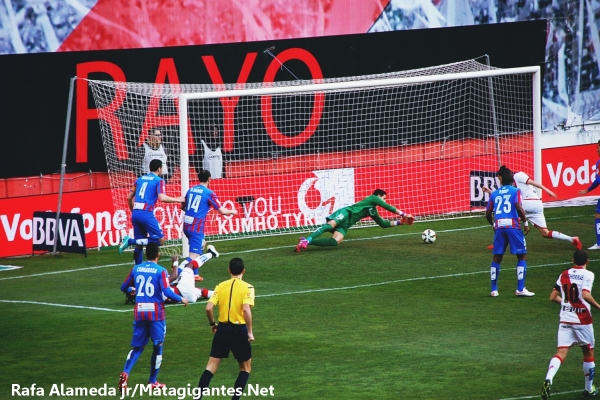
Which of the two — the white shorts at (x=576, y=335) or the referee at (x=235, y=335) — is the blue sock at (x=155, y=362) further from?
the white shorts at (x=576, y=335)

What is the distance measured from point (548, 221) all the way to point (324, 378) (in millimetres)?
14701

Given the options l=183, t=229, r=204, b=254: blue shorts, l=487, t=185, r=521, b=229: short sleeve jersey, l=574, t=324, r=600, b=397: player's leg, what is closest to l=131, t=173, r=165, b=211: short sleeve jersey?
l=183, t=229, r=204, b=254: blue shorts

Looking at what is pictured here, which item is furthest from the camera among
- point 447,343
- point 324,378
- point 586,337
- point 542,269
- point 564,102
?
point 564,102

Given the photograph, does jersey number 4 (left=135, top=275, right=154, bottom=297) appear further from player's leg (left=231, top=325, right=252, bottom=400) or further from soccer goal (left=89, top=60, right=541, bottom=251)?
soccer goal (left=89, top=60, right=541, bottom=251)

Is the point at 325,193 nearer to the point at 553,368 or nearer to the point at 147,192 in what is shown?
the point at 147,192

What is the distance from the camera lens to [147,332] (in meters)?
12.9

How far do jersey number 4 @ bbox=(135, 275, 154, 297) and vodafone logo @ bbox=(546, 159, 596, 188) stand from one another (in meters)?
19.4

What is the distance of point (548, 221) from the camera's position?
26562 mm

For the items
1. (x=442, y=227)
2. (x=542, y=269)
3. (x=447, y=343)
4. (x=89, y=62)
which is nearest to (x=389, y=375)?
(x=447, y=343)

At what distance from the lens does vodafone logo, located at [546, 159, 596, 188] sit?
1187 inches

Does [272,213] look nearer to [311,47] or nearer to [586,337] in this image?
[311,47]

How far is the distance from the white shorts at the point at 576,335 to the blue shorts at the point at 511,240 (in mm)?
5207

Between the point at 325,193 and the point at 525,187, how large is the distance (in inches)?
244

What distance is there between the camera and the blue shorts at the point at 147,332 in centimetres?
1280
